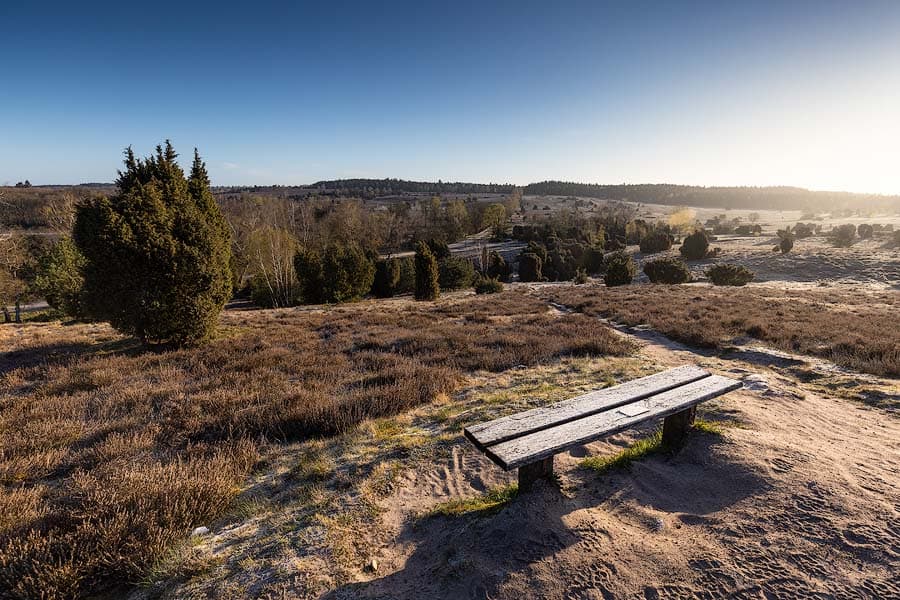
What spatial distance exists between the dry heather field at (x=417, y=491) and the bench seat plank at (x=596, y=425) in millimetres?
445

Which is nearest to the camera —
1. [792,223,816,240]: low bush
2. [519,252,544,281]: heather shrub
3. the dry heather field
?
the dry heather field

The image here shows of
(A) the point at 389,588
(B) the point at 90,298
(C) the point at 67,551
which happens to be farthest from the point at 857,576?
(B) the point at 90,298

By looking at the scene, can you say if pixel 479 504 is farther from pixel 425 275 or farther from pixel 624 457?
pixel 425 275

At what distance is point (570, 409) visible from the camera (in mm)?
4039

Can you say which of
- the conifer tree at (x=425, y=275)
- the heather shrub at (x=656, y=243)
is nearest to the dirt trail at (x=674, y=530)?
the conifer tree at (x=425, y=275)

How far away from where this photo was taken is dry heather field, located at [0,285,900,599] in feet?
8.68

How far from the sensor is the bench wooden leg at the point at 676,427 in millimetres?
4254

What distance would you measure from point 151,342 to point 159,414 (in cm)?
694

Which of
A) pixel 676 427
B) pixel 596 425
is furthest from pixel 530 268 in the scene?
pixel 596 425

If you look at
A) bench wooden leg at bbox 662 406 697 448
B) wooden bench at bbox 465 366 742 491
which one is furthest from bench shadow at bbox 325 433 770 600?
wooden bench at bbox 465 366 742 491

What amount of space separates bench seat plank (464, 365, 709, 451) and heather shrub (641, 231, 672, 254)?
56030mm

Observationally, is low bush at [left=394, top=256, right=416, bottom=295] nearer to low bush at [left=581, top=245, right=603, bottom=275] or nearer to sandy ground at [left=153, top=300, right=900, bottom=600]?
low bush at [left=581, top=245, right=603, bottom=275]

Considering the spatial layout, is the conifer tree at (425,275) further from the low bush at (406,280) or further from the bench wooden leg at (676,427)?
the bench wooden leg at (676,427)

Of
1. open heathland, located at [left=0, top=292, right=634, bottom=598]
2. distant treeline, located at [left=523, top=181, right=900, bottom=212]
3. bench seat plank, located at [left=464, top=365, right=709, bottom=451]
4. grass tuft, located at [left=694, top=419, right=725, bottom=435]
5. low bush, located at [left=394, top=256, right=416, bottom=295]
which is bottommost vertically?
low bush, located at [left=394, top=256, right=416, bottom=295]
